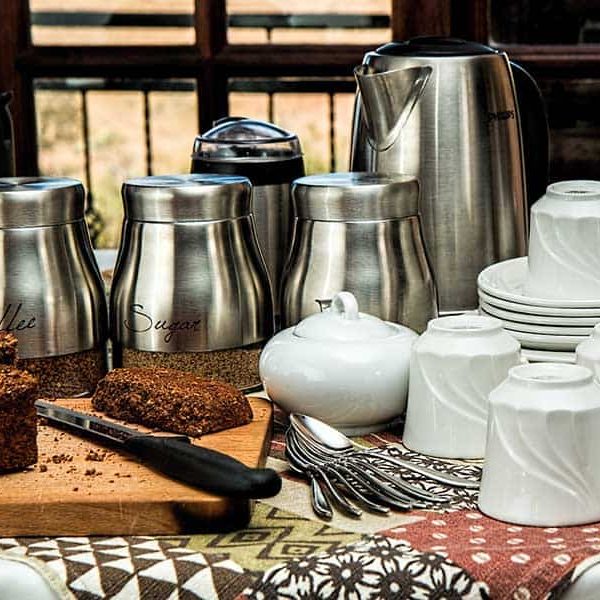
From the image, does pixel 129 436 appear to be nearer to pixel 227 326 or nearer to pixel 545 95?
pixel 227 326

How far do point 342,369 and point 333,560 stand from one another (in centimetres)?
27

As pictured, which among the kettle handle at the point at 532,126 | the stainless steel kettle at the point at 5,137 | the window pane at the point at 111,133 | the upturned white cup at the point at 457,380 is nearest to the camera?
the upturned white cup at the point at 457,380

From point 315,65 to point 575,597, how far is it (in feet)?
5.10

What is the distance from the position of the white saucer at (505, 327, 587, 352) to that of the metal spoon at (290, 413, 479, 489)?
199mm

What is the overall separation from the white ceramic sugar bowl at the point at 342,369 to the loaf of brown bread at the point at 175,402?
5 centimetres

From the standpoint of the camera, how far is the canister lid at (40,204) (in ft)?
3.85

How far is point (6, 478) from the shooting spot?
971 millimetres

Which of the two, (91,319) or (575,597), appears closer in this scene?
(575,597)

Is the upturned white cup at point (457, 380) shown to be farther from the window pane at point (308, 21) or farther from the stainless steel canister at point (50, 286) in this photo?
the window pane at point (308, 21)

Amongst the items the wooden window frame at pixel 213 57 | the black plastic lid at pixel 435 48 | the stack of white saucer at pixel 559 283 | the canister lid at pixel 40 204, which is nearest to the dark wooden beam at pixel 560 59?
the wooden window frame at pixel 213 57

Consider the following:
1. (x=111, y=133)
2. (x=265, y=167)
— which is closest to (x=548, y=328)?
(x=265, y=167)

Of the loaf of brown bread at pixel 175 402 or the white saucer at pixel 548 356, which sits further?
the white saucer at pixel 548 356

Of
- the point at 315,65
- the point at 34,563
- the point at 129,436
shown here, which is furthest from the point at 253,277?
the point at 315,65

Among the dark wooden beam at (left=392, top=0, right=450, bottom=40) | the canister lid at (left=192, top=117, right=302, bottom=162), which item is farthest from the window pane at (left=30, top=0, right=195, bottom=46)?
the canister lid at (left=192, top=117, right=302, bottom=162)
